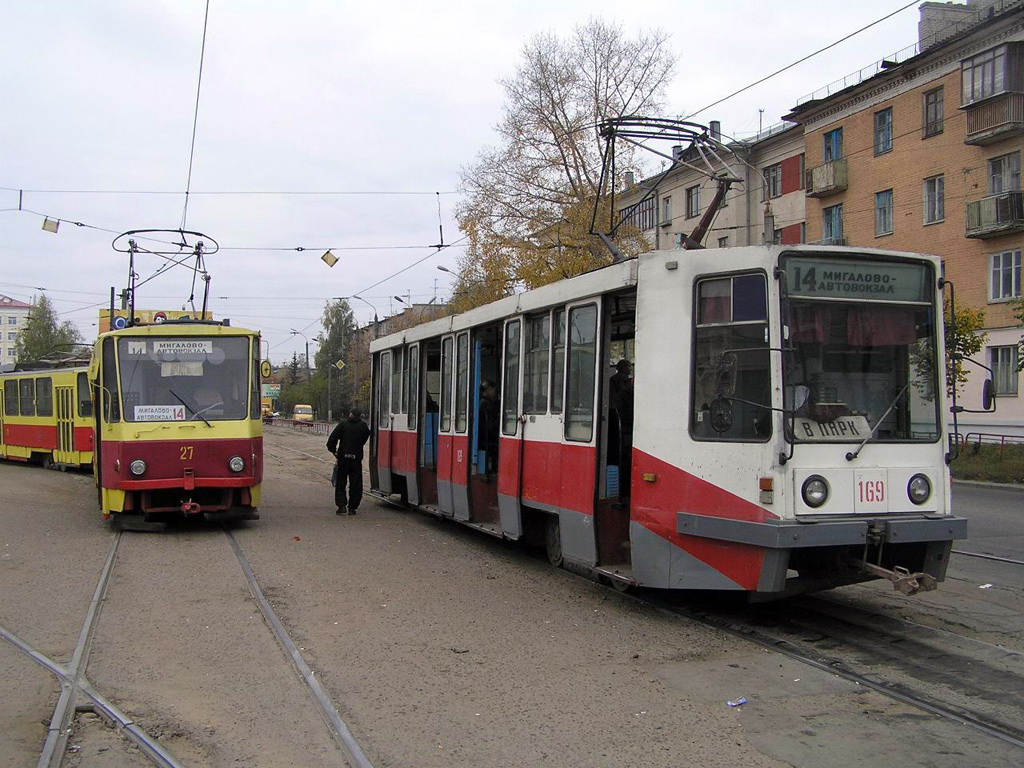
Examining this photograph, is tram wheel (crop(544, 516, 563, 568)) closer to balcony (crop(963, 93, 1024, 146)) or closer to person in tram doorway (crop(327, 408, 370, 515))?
person in tram doorway (crop(327, 408, 370, 515))

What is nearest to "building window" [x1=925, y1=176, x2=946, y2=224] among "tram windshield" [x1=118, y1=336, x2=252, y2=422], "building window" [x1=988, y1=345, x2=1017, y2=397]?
"building window" [x1=988, y1=345, x2=1017, y2=397]

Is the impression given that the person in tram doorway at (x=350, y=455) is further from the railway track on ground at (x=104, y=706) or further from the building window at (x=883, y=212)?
the building window at (x=883, y=212)

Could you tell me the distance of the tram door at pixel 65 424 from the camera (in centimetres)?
2336

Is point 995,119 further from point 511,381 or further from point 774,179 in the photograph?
point 511,381

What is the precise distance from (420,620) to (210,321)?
7.29 m

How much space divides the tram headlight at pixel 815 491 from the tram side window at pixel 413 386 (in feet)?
25.8

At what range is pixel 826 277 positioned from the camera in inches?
272

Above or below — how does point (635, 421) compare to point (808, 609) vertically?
above

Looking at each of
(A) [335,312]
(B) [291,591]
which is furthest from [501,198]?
(A) [335,312]

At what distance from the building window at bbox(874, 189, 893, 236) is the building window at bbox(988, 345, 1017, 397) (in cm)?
580

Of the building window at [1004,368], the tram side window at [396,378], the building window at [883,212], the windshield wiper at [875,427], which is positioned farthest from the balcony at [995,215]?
the windshield wiper at [875,427]

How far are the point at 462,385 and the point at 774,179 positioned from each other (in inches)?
1241

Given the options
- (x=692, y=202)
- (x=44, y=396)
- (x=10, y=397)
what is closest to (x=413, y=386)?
(x=44, y=396)

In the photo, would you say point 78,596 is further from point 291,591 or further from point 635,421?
point 635,421
